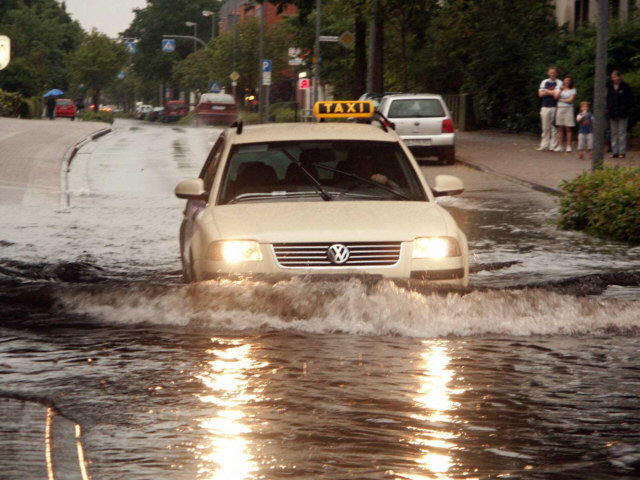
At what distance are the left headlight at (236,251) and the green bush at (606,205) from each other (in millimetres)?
7613

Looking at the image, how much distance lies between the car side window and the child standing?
17.9 metres

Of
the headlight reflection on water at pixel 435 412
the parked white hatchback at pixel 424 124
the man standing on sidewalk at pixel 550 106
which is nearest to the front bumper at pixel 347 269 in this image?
the headlight reflection on water at pixel 435 412

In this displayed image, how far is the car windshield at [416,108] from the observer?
29.2 m

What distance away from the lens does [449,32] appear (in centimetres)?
4369

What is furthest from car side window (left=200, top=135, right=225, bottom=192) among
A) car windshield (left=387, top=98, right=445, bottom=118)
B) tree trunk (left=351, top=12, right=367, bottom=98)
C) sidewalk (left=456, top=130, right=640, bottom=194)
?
tree trunk (left=351, top=12, right=367, bottom=98)

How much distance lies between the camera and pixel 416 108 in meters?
29.4

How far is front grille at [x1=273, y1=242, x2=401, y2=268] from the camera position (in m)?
7.86

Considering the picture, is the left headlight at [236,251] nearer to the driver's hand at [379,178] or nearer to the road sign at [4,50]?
the driver's hand at [379,178]

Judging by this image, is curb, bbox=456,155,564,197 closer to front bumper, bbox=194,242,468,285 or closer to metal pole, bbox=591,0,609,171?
metal pole, bbox=591,0,609,171

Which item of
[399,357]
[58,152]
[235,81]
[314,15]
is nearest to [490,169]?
[58,152]

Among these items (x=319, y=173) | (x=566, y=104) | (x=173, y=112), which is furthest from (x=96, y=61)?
(x=319, y=173)

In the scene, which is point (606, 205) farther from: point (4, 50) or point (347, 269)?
point (4, 50)

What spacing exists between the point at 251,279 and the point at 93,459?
3075 mm

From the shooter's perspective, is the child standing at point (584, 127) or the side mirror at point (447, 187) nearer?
the side mirror at point (447, 187)
